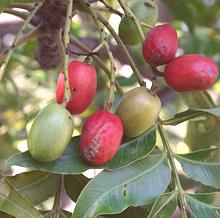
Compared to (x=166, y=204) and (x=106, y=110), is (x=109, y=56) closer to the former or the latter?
(x=106, y=110)

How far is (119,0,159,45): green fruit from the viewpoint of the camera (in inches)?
47.6

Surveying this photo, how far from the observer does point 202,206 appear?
3.41 ft

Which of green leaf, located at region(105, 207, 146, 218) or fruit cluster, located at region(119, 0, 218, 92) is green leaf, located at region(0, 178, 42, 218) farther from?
fruit cluster, located at region(119, 0, 218, 92)

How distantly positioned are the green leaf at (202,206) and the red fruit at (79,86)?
24cm

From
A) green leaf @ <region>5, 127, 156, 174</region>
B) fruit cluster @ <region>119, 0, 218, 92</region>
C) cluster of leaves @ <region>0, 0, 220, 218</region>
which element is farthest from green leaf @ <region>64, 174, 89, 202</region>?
fruit cluster @ <region>119, 0, 218, 92</region>

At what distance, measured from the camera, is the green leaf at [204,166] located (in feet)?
3.51

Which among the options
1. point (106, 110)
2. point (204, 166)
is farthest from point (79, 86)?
point (204, 166)

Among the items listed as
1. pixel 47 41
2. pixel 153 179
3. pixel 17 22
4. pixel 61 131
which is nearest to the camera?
pixel 61 131

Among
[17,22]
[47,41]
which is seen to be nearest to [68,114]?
[47,41]

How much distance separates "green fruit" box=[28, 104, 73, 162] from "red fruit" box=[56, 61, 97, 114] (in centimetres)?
5

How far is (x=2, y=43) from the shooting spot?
217cm

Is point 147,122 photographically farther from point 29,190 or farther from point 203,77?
point 29,190

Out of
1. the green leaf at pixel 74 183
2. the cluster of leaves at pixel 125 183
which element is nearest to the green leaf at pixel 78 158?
the cluster of leaves at pixel 125 183

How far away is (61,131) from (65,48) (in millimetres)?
140
